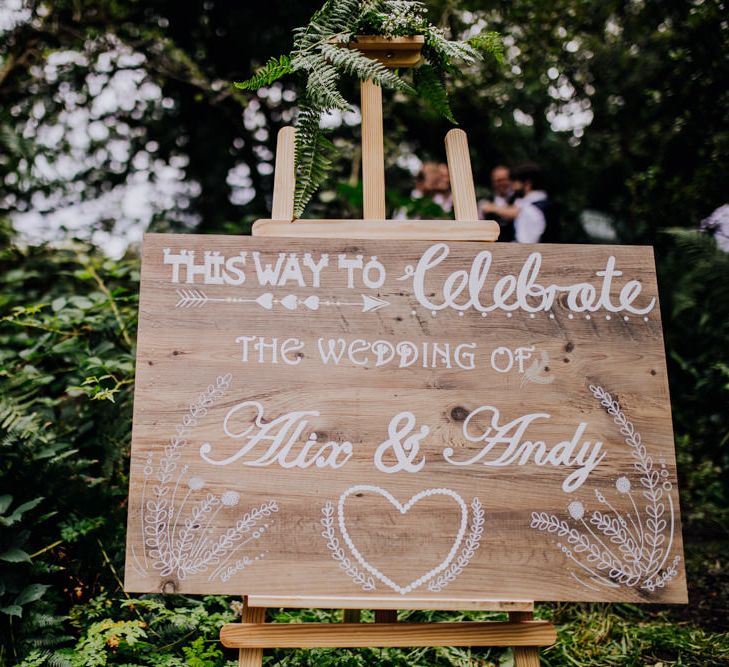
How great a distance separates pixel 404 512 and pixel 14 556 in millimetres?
1362

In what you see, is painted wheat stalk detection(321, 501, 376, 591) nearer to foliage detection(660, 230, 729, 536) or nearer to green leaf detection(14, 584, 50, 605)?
green leaf detection(14, 584, 50, 605)

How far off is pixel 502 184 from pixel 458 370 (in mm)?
3126

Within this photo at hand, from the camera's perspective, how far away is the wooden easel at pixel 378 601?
5.06ft

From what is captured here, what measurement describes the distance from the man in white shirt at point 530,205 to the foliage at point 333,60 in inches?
70.1

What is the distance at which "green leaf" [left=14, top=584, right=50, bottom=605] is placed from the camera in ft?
6.09

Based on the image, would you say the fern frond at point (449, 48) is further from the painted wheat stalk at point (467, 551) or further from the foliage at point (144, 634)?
the foliage at point (144, 634)

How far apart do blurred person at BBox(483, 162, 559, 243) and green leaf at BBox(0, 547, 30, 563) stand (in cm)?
307

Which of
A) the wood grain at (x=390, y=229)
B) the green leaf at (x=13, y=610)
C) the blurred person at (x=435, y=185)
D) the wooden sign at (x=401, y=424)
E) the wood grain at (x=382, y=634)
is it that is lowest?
the wood grain at (x=382, y=634)

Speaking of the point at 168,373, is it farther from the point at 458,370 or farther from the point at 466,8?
the point at 466,8

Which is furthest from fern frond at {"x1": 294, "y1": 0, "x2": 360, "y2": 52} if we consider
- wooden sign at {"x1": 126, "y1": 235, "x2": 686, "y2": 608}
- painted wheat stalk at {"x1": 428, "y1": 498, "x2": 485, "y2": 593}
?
painted wheat stalk at {"x1": 428, "y1": 498, "x2": 485, "y2": 593}

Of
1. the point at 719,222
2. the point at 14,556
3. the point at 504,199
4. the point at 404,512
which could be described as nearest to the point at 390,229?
the point at 404,512

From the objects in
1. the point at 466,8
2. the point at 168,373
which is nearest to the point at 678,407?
the point at 466,8

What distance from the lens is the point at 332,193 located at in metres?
4.62

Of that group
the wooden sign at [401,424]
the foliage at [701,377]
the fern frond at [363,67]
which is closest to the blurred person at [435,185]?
the foliage at [701,377]
